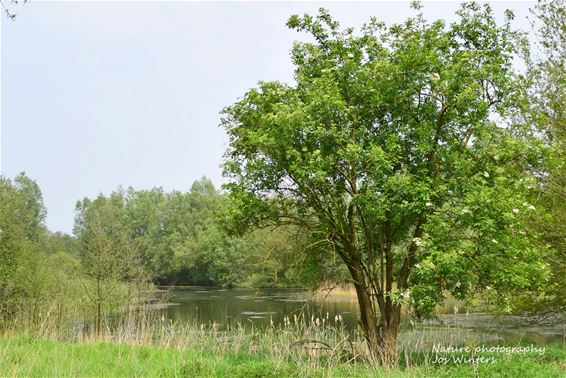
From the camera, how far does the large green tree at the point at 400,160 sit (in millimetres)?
9906

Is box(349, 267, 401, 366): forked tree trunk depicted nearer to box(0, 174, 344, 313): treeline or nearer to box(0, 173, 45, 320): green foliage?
box(0, 174, 344, 313): treeline

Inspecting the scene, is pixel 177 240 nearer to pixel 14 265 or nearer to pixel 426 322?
pixel 14 265

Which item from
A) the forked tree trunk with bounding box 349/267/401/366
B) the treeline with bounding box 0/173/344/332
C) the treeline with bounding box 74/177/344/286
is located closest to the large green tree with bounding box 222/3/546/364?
the forked tree trunk with bounding box 349/267/401/366

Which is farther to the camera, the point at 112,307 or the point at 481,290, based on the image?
the point at 112,307

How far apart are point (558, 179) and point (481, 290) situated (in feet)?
17.7

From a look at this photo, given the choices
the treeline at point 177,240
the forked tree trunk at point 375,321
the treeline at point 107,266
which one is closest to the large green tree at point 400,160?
the forked tree trunk at point 375,321

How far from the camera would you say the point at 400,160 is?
37.4 ft

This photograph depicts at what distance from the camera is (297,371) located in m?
8.75

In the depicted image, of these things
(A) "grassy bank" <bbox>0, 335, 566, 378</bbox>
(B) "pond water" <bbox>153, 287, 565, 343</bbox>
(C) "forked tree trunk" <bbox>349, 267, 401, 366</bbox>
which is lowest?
(B) "pond water" <bbox>153, 287, 565, 343</bbox>

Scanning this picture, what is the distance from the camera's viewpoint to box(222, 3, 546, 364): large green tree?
32.5 feet

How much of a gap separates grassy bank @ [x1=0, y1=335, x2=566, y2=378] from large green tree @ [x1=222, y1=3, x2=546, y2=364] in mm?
1419

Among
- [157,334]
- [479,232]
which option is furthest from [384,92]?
[157,334]

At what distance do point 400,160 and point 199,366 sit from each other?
248 inches

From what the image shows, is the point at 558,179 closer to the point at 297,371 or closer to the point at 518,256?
the point at 518,256
